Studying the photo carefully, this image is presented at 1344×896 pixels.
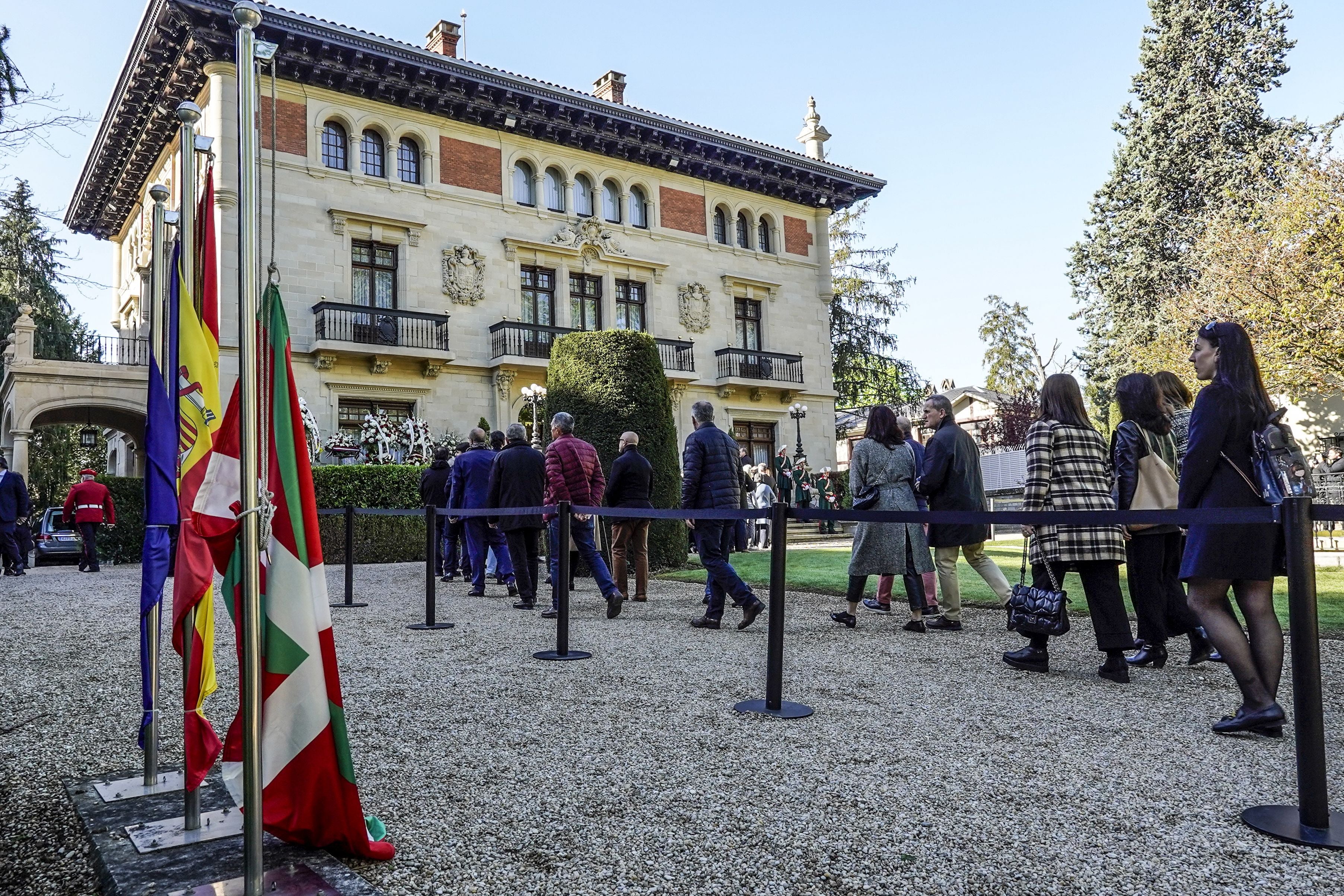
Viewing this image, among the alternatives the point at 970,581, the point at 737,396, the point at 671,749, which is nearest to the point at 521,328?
the point at 737,396

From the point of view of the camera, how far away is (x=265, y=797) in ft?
8.07

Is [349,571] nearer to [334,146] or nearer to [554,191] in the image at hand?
[334,146]

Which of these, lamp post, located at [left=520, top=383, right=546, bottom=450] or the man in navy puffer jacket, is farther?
lamp post, located at [left=520, top=383, right=546, bottom=450]

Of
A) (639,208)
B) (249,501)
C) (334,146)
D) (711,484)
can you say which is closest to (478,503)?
(711,484)

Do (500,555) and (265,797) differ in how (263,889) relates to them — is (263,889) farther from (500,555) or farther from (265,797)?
(500,555)

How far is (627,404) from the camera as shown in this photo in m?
12.5

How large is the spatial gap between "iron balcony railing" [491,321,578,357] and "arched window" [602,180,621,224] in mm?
4260

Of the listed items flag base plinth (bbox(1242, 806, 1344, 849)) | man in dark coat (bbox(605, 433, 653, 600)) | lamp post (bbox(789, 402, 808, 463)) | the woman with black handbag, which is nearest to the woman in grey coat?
the woman with black handbag

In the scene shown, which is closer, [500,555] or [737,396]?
[500,555]

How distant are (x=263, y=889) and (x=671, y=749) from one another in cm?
183

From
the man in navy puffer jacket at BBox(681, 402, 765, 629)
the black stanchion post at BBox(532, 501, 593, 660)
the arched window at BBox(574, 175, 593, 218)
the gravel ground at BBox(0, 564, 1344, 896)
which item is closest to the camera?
the gravel ground at BBox(0, 564, 1344, 896)

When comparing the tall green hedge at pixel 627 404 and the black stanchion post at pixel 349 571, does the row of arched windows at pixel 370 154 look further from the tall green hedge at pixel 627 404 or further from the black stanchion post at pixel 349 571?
the black stanchion post at pixel 349 571

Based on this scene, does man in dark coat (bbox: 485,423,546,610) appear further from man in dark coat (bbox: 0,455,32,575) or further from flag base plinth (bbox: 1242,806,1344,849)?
man in dark coat (bbox: 0,455,32,575)

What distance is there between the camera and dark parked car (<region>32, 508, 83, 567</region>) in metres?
16.8
